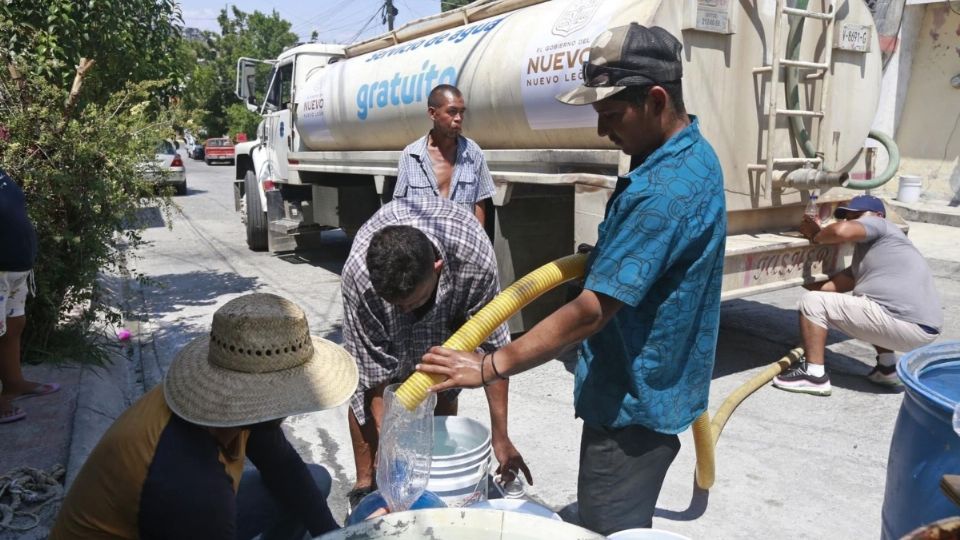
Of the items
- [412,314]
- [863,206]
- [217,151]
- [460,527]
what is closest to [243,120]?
[217,151]

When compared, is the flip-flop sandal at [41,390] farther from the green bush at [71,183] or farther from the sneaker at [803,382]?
the sneaker at [803,382]

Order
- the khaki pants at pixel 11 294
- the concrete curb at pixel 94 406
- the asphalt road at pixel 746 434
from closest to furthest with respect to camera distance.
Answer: the asphalt road at pixel 746 434 → the concrete curb at pixel 94 406 → the khaki pants at pixel 11 294

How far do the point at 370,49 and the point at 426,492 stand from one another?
20.8 feet

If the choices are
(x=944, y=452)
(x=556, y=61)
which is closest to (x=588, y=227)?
→ (x=556, y=61)

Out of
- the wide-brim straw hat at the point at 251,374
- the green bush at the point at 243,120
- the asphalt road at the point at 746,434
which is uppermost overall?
the green bush at the point at 243,120

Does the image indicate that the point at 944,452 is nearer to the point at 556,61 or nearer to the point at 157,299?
the point at 556,61

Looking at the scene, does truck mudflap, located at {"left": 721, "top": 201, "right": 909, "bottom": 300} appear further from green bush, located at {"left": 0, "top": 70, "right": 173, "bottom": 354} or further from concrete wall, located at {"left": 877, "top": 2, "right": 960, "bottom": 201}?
concrete wall, located at {"left": 877, "top": 2, "right": 960, "bottom": 201}

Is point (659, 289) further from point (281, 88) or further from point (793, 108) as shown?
point (281, 88)

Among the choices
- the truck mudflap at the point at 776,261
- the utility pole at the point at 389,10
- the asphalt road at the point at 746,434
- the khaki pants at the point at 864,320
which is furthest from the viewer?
the utility pole at the point at 389,10

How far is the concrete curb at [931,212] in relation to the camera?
9.40 meters

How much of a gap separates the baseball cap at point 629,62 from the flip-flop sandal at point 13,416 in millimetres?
3412

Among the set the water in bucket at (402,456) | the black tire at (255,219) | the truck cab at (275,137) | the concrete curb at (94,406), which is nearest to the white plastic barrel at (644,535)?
the water in bucket at (402,456)

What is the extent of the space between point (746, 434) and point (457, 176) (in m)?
2.31

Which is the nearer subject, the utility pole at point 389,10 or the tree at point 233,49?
the utility pole at point 389,10
